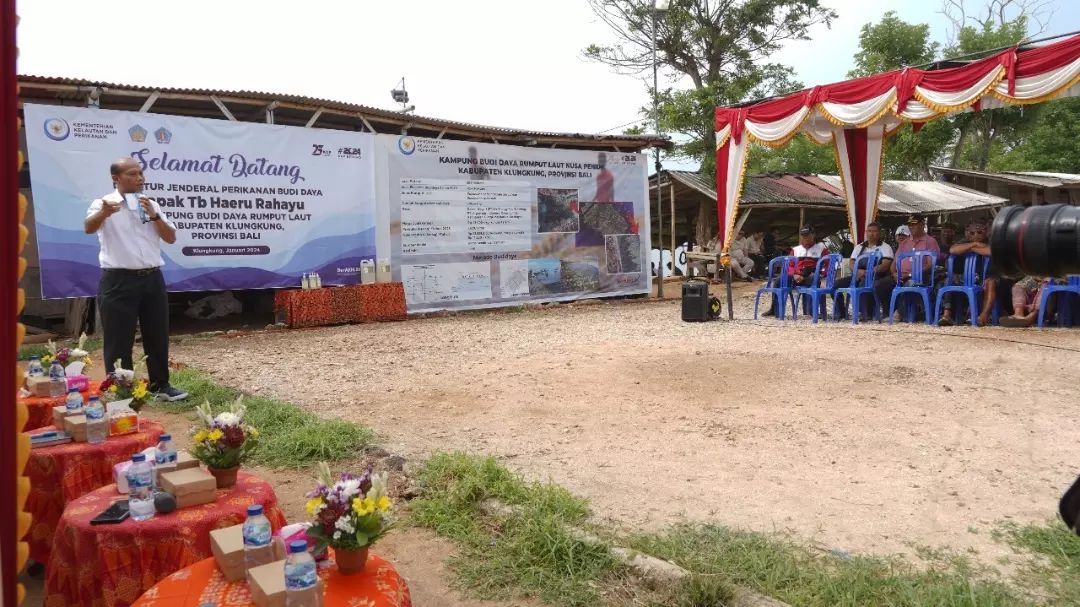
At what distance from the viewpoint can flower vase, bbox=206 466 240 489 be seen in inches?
99.3

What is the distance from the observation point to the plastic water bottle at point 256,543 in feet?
6.20

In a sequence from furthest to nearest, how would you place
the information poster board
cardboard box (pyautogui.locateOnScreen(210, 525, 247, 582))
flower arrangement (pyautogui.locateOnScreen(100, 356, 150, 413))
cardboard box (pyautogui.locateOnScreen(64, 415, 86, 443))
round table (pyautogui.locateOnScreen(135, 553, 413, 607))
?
the information poster board, flower arrangement (pyautogui.locateOnScreen(100, 356, 150, 413)), cardboard box (pyautogui.locateOnScreen(64, 415, 86, 443)), cardboard box (pyautogui.locateOnScreen(210, 525, 247, 582)), round table (pyautogui.locateOnScreen(135, 553, 413, 607))

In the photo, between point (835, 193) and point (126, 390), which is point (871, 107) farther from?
point (835, 193)

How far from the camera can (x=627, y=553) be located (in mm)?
2635

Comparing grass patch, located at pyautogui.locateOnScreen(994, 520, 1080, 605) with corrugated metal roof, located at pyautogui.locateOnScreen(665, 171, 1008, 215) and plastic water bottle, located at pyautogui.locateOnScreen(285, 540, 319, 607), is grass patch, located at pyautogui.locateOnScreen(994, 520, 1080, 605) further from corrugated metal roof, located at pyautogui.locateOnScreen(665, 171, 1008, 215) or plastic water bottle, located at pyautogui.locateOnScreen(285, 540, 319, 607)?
corrugated metal roof, located at pyautogui.locateOnScreen(665, 171, 1008, 215)

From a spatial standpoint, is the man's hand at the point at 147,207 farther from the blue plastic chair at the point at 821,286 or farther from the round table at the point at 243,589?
the blue plastic chair at the point at 821,286

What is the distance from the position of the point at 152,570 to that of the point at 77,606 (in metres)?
0.28

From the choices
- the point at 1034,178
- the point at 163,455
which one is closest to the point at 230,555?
the point at 163,455

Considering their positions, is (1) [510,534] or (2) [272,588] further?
(1) [510,534]

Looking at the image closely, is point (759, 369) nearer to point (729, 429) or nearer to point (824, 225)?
point (729, 429)

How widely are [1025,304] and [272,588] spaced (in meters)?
9.07

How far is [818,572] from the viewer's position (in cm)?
242

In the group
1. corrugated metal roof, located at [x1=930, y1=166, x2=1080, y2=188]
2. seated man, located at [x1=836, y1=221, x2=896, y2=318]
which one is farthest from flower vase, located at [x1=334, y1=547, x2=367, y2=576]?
corrugated metal roof, located at [x1=930, y1=166, x2=1080, y2=188]

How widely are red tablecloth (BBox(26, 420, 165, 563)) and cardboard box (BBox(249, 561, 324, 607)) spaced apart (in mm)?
1534
